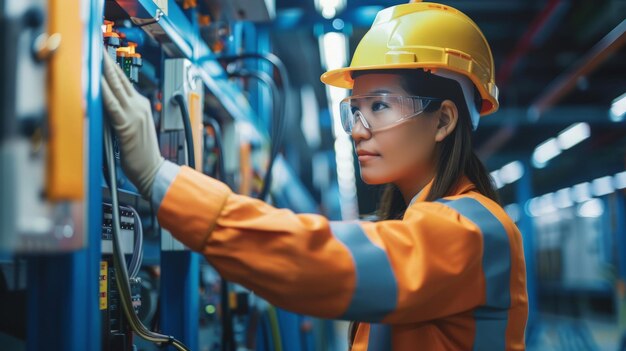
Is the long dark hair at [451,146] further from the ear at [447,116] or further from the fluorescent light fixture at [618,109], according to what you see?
the fluorescent light fixture at [618,109]

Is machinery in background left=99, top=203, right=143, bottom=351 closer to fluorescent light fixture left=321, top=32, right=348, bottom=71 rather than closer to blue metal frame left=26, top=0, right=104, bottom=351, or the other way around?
blue metal frame left=26, top=0, right=104, bottom=351

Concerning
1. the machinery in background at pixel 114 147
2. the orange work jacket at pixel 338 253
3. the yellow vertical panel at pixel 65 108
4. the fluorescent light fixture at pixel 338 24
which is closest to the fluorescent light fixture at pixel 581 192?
the fluorescent light fixture at pixel 338 24

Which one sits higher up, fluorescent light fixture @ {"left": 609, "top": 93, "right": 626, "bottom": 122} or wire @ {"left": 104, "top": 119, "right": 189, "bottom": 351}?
fluorescent light fixture @ {"left": 609, "top": 93, "right": 626, "bottom": 122}

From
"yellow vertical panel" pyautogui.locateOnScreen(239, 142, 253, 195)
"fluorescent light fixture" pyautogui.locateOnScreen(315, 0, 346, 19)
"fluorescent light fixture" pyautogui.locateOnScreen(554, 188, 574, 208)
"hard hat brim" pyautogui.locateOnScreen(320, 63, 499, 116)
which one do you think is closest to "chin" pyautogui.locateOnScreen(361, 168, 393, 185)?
"hard hat brim" pyautogui.locateOnScreen(320, 63, 499, 116)

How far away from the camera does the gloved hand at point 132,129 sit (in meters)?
1.39

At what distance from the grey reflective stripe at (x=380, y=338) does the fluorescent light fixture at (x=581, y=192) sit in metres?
14.1

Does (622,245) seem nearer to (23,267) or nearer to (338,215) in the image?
(23,267)

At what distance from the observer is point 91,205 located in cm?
137

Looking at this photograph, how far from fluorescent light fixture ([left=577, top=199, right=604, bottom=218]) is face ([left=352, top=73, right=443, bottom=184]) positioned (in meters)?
13.4

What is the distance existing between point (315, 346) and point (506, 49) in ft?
16.4

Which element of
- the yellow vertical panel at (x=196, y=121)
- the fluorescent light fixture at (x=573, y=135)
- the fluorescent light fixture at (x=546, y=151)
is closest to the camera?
the yellow vertical panel at (x=196, y=121)

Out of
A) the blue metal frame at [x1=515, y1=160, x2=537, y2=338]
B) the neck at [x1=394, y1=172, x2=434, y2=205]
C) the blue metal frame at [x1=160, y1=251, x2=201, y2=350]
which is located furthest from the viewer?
the blue metal frame at [x1=515, y1=160, x2=537, y2=338]

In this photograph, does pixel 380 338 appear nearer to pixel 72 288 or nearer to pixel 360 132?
pixel 360 132

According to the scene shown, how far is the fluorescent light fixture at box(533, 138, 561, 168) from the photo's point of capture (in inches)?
447
